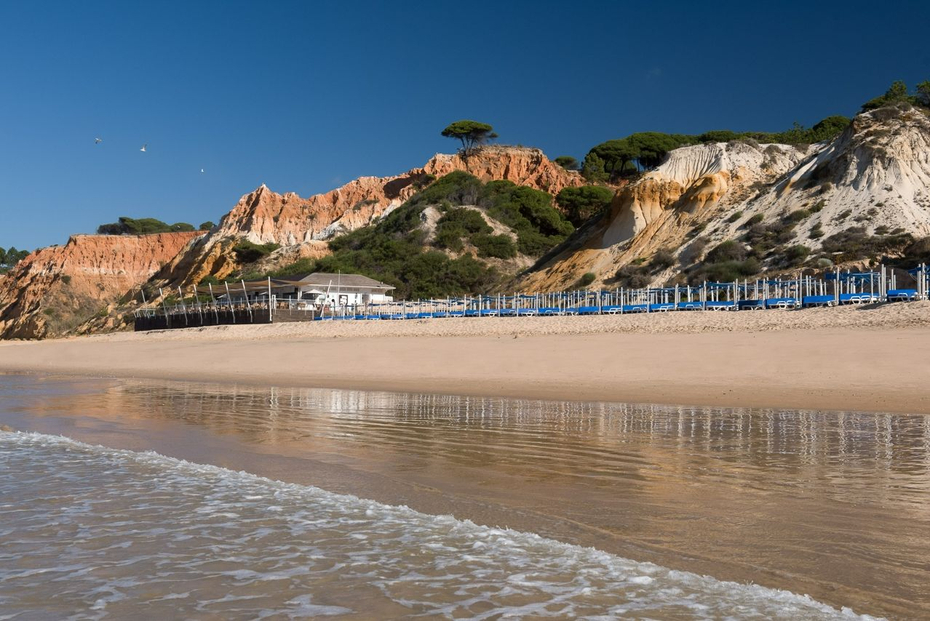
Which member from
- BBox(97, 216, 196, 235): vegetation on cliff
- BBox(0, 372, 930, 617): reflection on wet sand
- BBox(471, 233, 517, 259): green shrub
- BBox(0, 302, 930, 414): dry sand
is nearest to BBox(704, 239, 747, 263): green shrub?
BBox(0, 302, 930, 414): dry sand

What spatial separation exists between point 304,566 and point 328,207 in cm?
7840

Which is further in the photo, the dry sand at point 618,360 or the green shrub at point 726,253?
the green shrub at point 726,253

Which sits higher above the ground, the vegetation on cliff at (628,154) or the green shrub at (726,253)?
the vegetation on cliff at (628,154)

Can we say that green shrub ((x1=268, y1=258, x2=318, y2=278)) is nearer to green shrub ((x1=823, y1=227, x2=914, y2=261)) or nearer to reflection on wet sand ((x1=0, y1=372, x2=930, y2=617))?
green shrub ((x1=823, y1=227, x2=914, y2=261))

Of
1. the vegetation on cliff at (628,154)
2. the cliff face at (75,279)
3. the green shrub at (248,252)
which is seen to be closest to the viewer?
the cliff face at (75,279)

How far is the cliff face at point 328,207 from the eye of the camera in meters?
Result: 70.8

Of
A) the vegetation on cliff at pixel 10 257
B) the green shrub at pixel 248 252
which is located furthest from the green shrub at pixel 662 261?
the vegetation on cliff at pixel 10 257

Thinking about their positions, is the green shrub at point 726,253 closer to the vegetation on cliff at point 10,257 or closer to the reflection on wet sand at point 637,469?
the reflection on wet sand at point 637,469

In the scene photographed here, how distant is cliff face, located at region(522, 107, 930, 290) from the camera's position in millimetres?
36375

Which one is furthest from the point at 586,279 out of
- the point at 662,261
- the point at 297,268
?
the point at 297,268

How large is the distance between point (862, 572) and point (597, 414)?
695 centimetres

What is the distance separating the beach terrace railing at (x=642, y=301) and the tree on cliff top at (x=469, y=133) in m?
40.3

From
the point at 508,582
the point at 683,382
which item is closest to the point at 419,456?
the point at 508,582

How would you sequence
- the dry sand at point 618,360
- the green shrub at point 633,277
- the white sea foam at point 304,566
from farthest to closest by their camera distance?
→ the green shrub at point 633,277 → the dry sand at point 618,360 → the white sea foam at point 304,566
